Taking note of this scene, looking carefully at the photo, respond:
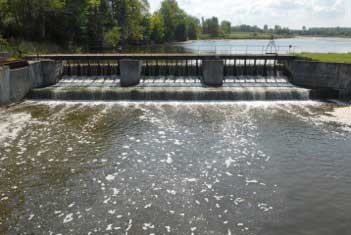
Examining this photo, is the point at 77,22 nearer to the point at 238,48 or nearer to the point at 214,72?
the point at 214,72

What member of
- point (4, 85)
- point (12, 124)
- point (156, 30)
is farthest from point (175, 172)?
point (156, 30)

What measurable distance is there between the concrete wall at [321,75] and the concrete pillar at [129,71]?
45.8 ft

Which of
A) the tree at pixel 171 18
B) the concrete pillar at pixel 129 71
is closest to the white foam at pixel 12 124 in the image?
the concrete pillar at pixel 129 71

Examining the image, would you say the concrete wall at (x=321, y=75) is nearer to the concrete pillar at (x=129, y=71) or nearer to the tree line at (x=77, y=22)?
the concrete pillar at (x=129, y=71)

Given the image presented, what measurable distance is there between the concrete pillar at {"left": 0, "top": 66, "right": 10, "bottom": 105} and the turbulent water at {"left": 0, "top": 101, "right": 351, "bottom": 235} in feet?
7.64

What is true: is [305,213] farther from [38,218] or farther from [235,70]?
[235,70]

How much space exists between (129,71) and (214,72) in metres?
7.34

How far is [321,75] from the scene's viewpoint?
27.6m

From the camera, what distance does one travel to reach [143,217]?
997 centimetres

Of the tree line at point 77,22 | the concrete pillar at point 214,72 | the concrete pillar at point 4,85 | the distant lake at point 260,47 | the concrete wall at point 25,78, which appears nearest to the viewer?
the concrete pillar at point 4,85

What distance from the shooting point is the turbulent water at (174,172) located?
9766mm

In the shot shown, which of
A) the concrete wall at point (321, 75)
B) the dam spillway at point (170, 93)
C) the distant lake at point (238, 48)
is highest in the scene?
the distant lake at point (238, 48)

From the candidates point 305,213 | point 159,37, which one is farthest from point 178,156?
point 159,37

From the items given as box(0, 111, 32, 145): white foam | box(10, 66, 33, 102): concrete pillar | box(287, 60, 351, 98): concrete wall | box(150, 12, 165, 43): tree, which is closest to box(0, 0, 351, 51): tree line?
box(150, 12, 165, 43): tree
